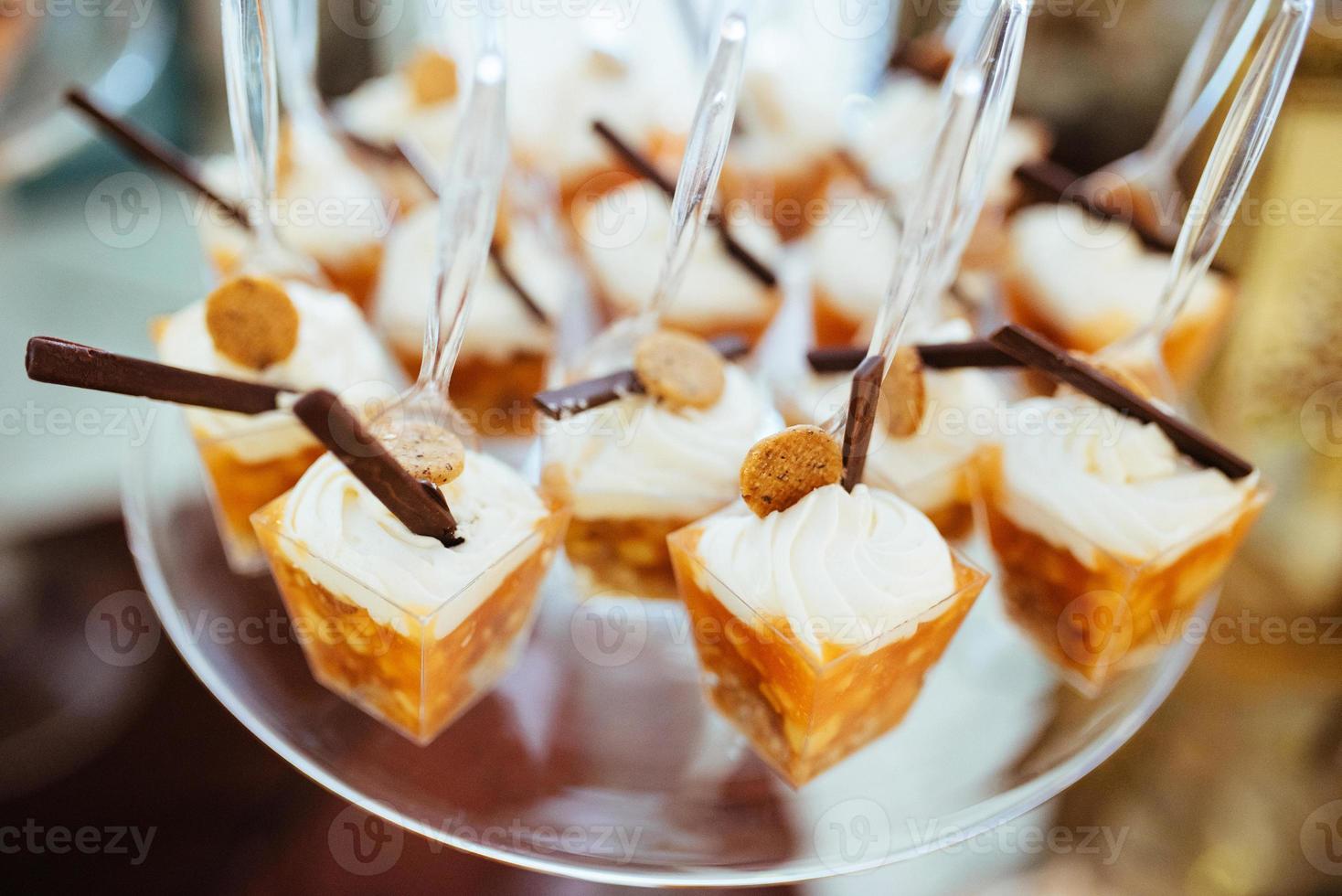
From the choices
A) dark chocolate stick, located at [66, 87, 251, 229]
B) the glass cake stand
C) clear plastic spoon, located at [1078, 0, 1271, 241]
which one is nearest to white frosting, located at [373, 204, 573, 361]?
dark chocolate stick, located at [66, 87, 251, 229]

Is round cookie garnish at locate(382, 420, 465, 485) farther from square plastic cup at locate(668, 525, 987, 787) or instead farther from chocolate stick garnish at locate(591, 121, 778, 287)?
chocolate stick garnish at locate(591, 121, 778, 287)

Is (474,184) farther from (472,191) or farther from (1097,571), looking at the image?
(1097,571)

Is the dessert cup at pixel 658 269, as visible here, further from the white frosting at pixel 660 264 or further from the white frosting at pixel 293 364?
the white frosting at pixel 293 364

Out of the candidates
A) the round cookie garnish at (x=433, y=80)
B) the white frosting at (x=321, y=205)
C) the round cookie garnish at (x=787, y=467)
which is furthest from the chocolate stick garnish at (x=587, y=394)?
the round cookie garnish at (x=433, y=80)

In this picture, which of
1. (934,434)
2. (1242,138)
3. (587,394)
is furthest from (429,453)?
(1242,138)

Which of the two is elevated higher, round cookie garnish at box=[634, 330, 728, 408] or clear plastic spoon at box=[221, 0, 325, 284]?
clear plastic spoon at box=[221, 0, 325, 284]

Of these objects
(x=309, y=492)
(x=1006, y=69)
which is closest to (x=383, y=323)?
(x=309, y=492)

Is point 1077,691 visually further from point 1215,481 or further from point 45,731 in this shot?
point 45,731
